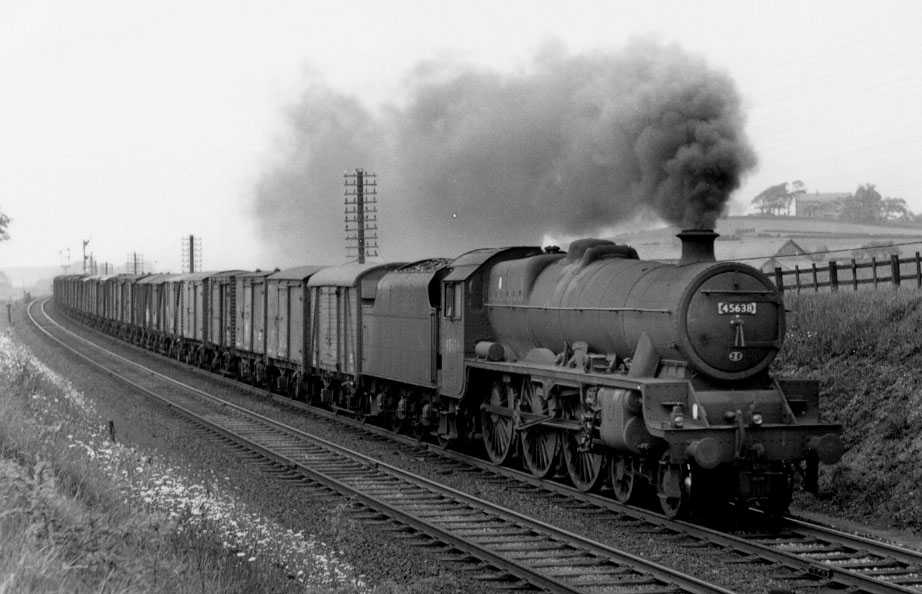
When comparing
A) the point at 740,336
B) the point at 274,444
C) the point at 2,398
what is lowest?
the point at 274,444

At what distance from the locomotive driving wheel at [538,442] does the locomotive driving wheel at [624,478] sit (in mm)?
1427

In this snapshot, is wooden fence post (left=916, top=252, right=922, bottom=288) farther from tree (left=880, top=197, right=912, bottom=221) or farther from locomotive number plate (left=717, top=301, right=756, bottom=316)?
tree (left=880, top=197, right=912, bottom=221)

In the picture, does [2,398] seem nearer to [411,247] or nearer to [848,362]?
[848,362]

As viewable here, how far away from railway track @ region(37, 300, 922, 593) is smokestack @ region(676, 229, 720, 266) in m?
3.17

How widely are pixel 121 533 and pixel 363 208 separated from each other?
3452cm

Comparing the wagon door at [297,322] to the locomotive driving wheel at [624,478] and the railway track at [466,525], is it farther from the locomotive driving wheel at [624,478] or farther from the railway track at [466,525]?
the locomotive driving wheel at [624,478]

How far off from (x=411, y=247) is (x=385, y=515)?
35.9 metres

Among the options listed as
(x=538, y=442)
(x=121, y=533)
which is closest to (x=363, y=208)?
(x=538, y=442)

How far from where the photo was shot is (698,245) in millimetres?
12820

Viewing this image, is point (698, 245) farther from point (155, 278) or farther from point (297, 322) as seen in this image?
point (155, 278)

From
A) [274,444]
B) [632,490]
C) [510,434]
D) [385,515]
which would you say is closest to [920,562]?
[632,490]

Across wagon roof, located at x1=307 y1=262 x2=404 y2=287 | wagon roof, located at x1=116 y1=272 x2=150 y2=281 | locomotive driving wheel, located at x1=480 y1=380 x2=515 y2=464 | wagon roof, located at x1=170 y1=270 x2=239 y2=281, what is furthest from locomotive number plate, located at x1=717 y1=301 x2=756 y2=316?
wagon roof, located at x1=116 y1=272 x2=150 y2=281

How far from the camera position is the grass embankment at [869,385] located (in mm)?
13180

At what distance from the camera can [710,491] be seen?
12.7m
